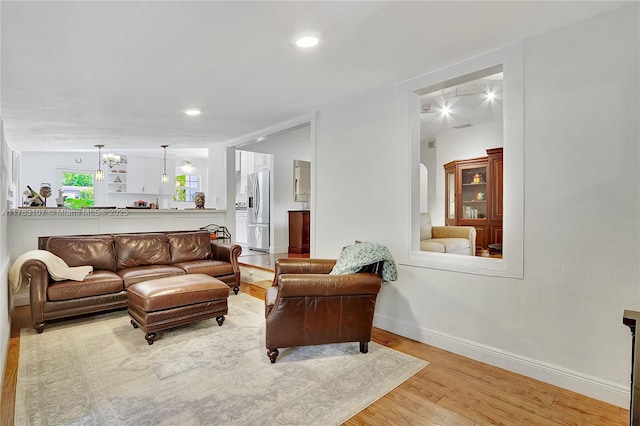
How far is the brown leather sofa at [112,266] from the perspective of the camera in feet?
10.4

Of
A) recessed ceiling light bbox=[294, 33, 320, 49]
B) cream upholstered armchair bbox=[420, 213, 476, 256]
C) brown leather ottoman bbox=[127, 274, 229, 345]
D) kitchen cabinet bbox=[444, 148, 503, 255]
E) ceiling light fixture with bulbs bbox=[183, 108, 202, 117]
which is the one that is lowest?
brown leather ottoman bbox=[127, 274, 229, 345]

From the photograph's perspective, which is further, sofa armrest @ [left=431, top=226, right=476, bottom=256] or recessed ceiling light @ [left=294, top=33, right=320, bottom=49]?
sofa armrest @ [left=431, top=226, right=476, bottom=256]

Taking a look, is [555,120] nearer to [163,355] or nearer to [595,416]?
[595,416]

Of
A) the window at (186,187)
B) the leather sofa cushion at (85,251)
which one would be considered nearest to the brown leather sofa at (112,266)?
the leather sofa cushion at (85,251)

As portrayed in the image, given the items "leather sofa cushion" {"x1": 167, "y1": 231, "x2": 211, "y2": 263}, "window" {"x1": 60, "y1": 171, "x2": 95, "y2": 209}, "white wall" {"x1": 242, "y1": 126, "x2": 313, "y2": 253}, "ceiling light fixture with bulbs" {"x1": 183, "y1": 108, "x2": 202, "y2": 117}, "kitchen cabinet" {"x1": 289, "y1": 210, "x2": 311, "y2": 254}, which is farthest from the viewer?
"window" {"x1": 60, "y1": 171, "x2": 95, "y2": 209}

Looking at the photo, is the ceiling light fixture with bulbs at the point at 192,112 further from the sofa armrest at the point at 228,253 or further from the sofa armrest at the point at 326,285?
the sofa armrest at the point at 326,285

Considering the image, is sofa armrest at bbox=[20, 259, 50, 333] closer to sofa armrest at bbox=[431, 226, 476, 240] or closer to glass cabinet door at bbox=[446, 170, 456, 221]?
sofa armrest at bbox=[431, 226, 476, 240]

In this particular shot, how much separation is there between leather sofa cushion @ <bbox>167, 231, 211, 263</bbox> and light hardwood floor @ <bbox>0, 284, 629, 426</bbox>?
2.18m

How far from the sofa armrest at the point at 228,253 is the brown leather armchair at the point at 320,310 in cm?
211

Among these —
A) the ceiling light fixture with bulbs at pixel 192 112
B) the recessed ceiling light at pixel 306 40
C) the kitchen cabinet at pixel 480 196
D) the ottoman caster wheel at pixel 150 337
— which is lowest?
the ottoman caster wheel at pixel 150 337

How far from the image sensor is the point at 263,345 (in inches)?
112

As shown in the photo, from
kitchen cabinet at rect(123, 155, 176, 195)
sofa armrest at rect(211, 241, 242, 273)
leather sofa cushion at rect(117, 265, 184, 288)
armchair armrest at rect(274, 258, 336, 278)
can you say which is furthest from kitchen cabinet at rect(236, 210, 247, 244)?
armchair armrest at rect(274, 258, 336, 278)

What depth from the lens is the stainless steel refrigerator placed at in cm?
711

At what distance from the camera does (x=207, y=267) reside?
430 centimetres
